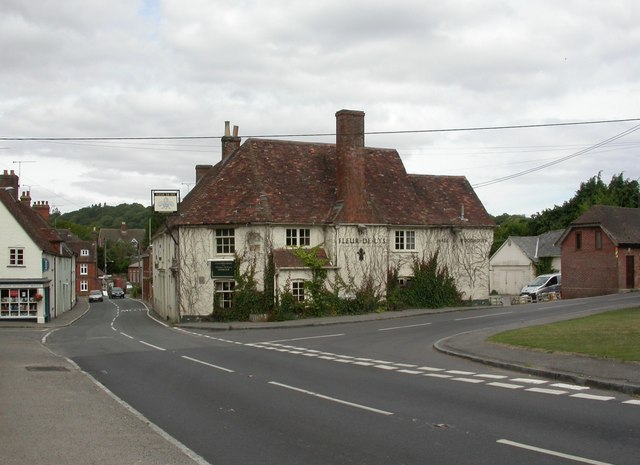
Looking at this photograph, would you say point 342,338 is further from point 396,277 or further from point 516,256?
point 516,256

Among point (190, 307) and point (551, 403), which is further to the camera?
point (190, 307)

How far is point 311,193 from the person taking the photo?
124ft

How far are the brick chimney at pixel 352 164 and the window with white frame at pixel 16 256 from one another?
69.6 ft

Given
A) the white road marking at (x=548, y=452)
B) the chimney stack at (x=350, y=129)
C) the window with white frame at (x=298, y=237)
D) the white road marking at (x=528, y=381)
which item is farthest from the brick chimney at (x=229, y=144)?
the white road marking at (x=548, y=452)

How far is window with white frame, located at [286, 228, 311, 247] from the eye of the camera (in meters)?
36.1

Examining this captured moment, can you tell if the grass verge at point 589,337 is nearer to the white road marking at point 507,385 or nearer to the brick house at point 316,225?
the white road marking at point 507,385

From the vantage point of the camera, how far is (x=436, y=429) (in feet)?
30.0

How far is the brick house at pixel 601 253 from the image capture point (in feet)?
159

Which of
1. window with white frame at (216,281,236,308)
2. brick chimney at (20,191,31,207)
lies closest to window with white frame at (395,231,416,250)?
window with white frame at (216,281,236,308)

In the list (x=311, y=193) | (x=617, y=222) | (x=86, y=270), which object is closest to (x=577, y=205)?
(x=617, y=222)

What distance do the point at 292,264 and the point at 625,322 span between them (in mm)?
17120

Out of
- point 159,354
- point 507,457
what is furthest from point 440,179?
point 507,457

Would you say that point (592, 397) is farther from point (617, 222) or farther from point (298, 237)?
point (617, 222)

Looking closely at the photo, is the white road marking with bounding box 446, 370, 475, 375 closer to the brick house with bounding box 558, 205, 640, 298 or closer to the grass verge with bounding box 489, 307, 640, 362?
the grass verge with bounding box 489, 307, 640, 362
